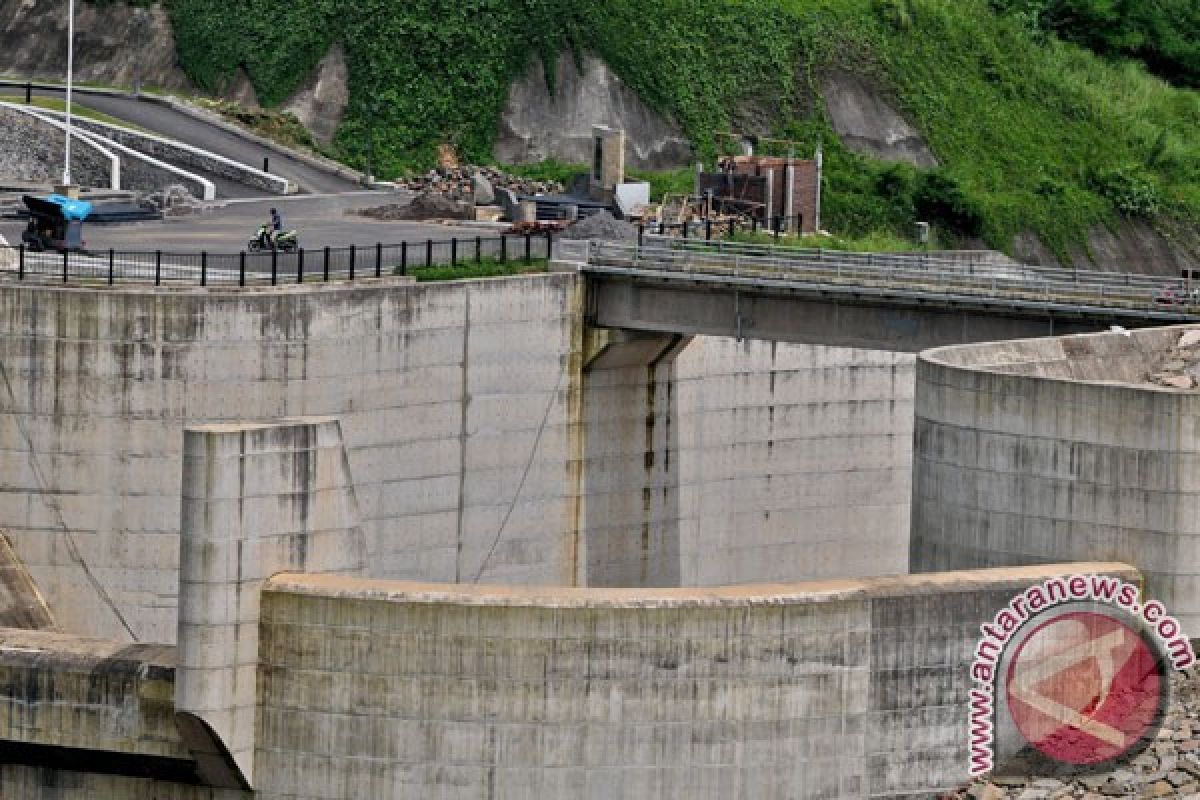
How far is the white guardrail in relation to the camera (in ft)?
242

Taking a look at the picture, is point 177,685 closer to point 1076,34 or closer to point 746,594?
point 746,594

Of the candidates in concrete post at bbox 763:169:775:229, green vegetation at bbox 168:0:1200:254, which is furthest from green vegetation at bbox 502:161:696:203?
concrete post at bbox 763:169:775:229

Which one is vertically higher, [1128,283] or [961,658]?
[1128,283]

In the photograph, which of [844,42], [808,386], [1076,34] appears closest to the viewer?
[808,386]

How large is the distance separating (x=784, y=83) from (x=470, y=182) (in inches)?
834

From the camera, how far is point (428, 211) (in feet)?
307

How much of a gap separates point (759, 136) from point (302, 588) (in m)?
65.1

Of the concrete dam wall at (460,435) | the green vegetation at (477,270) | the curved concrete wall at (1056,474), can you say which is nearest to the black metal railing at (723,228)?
the green vegetation at (477,270)

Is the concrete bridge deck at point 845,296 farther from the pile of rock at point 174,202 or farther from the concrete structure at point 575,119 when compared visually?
the concrete structure at point 575,119

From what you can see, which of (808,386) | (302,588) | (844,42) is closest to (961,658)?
(302,588)

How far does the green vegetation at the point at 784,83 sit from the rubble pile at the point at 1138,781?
5317 centimetres

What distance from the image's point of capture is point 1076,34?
150625mm

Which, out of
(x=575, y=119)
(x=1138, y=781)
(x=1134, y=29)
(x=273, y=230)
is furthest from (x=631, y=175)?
(x=1138, y=781)

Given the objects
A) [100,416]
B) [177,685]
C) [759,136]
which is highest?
[759,136]
